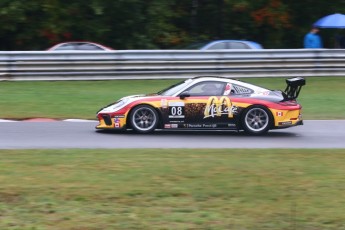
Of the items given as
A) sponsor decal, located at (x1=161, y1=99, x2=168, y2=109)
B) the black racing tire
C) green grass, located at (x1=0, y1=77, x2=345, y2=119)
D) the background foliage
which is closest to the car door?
sponsor decal, located at (x1=161, y1=99, x2=168, y2=109)

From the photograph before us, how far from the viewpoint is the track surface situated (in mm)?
12578

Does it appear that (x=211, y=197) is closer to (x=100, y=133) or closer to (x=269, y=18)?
(x=100, y=133)

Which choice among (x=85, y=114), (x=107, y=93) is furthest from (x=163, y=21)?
(x=85, y=114)

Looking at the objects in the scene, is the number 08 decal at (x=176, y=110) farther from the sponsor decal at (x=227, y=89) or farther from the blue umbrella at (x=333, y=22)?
the blue umbrella at (x=333, y=22)

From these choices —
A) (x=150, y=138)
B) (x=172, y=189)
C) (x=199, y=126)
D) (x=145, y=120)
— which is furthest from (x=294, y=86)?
(x=172, y=189)

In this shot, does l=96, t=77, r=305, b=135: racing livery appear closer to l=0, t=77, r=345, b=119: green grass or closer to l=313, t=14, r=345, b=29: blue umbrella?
l=0, t=77, r=345, b=119: green grass

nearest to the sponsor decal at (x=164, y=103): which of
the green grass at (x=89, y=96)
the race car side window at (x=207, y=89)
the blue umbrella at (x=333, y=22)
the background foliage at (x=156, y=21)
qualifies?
the race car side window at (x=207, y=89)

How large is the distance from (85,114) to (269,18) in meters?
13.7

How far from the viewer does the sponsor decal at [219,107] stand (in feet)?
46.0

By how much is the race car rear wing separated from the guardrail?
7095mm

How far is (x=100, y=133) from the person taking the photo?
45.6 ft

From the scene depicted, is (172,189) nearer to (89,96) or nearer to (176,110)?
(176,110)

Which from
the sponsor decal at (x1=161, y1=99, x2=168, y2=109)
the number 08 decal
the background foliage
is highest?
the background foliage

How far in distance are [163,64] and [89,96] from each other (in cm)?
349
